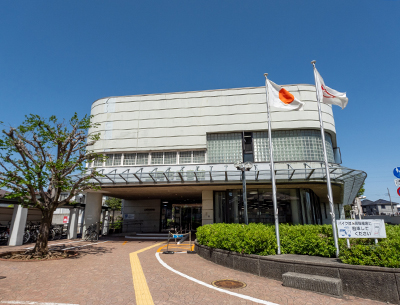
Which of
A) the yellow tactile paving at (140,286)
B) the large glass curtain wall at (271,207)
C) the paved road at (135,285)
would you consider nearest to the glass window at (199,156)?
the large glass curtain wall at (271,207)

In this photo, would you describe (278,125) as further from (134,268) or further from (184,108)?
(134,268)

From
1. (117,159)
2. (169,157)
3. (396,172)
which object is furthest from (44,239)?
(396,172)

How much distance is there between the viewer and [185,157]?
1875 centimetres

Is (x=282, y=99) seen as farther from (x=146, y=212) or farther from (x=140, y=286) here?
(x=146, y=212)

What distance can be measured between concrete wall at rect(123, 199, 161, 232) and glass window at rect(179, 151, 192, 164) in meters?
8.25

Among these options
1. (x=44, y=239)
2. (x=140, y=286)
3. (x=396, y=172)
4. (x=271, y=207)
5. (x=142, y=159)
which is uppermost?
(x=142, y=159)

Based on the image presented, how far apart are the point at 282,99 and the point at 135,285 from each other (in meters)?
8.14

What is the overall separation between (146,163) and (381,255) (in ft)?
52.9

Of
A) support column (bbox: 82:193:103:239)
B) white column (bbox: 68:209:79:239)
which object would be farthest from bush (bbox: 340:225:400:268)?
white column (bbox: 68:209:79:239)

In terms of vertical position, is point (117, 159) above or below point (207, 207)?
above

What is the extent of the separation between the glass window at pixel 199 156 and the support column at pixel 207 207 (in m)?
2.48

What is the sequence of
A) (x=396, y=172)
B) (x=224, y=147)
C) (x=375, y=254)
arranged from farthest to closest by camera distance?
(x=224, y=147) < (x=396, y=172) < (x=375, y=254)

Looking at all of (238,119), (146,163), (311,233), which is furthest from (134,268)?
(238,119)

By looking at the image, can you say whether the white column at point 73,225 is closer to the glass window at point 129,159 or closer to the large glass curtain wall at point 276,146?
the glass window at point 129,159
